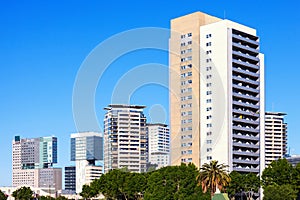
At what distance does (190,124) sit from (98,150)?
6763cm

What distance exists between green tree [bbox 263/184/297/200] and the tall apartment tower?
86.5ft

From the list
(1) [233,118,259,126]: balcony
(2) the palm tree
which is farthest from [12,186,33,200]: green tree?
(2) the palm tree

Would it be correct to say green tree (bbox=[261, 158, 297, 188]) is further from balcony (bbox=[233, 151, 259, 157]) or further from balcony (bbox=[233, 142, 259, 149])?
balcony (bbox=[233, 142, 259, 149])

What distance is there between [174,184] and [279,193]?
1683 centimetres

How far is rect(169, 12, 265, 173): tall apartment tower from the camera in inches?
4702

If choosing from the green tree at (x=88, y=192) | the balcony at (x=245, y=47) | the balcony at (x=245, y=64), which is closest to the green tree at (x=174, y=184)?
the green tree at (x=88, y=192)

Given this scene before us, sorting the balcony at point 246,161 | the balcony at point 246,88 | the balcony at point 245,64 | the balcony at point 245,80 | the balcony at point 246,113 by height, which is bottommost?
the balcony at point 246,161

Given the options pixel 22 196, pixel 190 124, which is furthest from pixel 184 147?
pixel 22 196

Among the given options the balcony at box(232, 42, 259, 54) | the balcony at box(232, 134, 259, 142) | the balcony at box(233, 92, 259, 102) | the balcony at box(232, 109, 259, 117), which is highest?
the balcony at box(232, 42, 259, 54)

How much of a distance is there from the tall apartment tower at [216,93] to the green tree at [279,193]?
2636cm

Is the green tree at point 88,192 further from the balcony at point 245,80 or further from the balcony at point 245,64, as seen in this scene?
the balcony at point 245,64

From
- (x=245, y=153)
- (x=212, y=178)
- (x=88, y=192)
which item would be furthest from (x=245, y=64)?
(x=88, y=192)

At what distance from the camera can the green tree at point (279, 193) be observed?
86.8m

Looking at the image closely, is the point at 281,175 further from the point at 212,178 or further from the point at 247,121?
the point at 247,121
